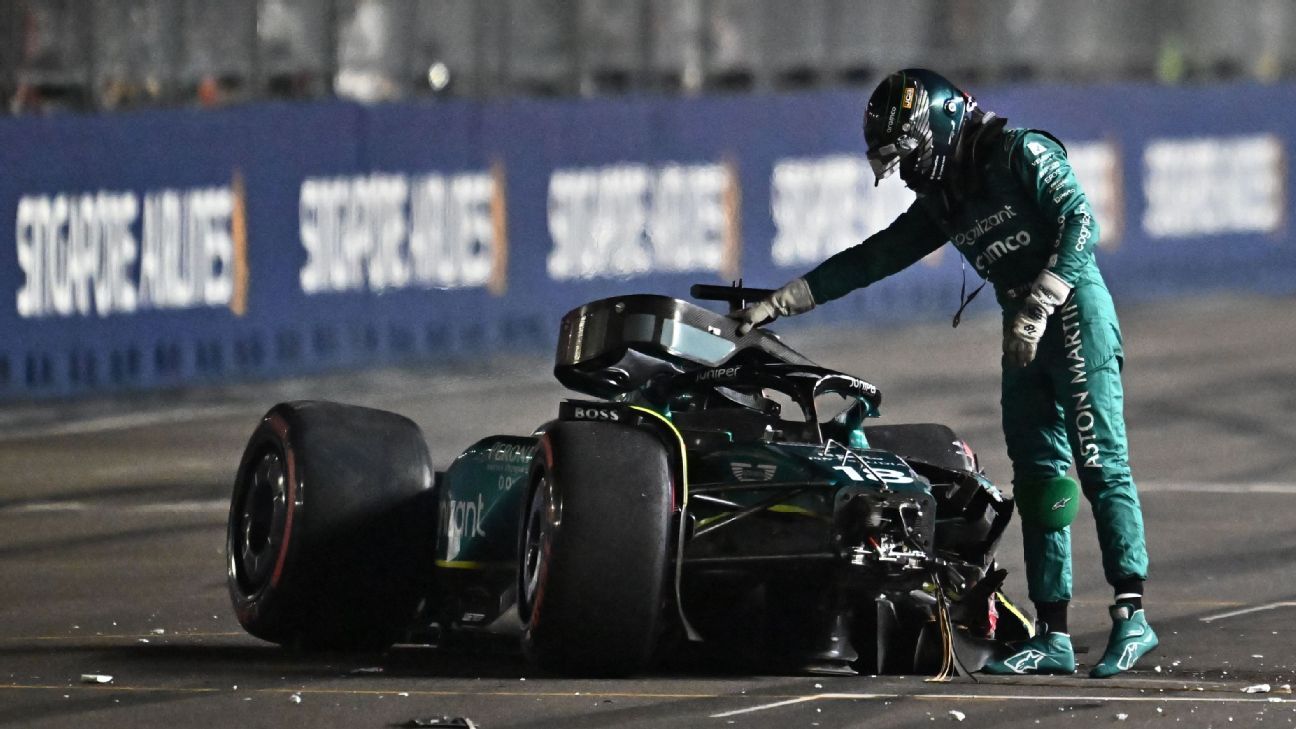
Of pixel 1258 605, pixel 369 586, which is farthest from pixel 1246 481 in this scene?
pixel 369 586

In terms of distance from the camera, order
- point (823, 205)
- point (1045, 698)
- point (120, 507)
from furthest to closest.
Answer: point (823, 205) → point (120, 507) → point (1045, 698)

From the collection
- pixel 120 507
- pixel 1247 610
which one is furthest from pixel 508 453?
pixel 120 507

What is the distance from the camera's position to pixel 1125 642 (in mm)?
7875

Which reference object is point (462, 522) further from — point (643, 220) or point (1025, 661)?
point (643, 220)

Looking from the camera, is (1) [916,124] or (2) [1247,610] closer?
(1) [916,124]

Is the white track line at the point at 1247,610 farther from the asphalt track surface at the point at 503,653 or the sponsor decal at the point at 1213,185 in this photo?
the sponsor decal at the point at 1213,185

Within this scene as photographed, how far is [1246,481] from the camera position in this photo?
1262 cm

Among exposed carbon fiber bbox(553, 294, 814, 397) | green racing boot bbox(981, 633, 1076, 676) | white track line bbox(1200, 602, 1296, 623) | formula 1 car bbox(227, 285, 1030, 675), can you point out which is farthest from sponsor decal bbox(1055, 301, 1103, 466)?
white track line bbox(1200, 602, 1296, 623)

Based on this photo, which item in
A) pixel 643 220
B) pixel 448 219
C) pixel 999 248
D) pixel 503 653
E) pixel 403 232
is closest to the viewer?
pixel 999 248

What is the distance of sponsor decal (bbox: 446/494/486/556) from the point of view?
26.6 ft

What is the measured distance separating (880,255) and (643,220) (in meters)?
9.25

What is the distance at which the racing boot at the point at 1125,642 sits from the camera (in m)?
7.78

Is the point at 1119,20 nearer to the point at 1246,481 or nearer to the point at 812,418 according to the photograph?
the point at 1246,481

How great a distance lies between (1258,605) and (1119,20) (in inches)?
519
